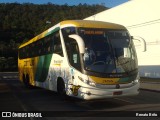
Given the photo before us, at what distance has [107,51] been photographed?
13930 millimetres

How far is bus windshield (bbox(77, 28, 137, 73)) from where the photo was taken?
13.6m

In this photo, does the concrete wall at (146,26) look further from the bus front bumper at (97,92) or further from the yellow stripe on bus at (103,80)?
the yellow stripe on bus at (103,80)

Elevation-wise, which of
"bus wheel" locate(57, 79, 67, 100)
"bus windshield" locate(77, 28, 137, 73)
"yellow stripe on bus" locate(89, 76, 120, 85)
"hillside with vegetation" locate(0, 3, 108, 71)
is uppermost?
"hillside with vegetation" locate(0, 3, 108, 71)

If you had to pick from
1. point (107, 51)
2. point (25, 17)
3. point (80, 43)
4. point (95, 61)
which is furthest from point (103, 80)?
point (25, 17)

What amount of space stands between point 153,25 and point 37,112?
2108 cm

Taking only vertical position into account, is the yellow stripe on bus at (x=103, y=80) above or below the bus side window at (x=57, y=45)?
below

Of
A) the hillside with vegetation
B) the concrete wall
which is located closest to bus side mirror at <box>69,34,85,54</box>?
the concrete wall

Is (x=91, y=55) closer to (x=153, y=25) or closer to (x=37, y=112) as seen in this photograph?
(x=37, y=112)

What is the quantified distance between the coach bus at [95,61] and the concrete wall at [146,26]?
1692cm

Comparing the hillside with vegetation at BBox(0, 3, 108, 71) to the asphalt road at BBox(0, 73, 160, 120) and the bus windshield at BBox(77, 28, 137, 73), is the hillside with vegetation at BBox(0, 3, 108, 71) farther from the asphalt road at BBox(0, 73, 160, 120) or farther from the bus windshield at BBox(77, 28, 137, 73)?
the bus windshield at BBox(77, 28, 137, 73)

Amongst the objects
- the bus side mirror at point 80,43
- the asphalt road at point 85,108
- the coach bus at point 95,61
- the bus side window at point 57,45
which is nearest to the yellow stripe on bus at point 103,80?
the coach bus at point 95,61

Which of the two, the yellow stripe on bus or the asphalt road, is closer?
the asphalt road

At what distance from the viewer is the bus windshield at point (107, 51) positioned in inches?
537

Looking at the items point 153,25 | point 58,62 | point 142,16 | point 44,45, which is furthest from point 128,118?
point 142,16
